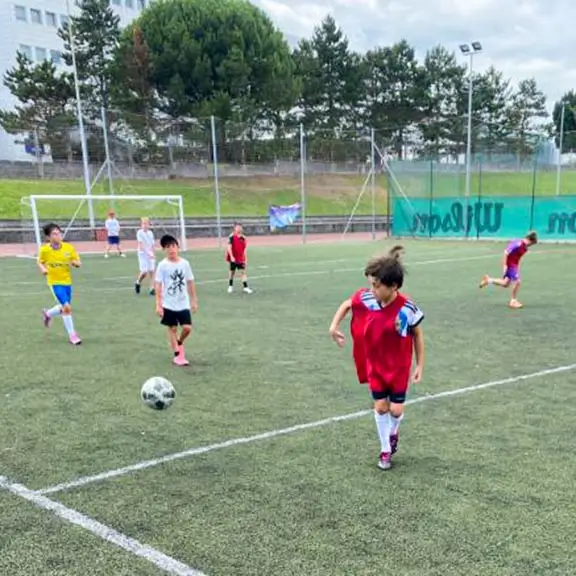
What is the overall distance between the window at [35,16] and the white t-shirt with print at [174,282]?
68801 millimetres

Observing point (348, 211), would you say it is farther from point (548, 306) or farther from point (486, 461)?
point (486, 461)

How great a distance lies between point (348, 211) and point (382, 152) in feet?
30.3

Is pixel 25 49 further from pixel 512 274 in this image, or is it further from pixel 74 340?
pixel 512 274

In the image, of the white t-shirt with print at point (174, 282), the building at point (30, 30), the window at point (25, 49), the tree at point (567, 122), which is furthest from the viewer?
the window at point (25, 49)

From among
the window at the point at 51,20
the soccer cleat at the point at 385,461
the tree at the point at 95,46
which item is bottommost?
the soccer cleat at the point at 385,461

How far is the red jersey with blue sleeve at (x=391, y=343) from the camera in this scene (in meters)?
4.55

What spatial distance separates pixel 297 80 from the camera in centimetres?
5600

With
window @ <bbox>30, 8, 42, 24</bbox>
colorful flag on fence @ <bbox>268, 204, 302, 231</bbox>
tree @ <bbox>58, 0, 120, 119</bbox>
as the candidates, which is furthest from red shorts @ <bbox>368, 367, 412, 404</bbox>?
window @ <bbox>30, 8, 42, 24</bbox>

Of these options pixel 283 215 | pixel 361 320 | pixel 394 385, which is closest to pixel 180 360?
pixel 361 320

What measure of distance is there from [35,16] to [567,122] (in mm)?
57617

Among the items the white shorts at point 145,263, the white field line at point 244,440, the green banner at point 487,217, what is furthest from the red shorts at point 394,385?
the green banner at point 487,217

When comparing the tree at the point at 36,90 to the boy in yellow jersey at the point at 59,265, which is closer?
the boy in yellow jersey at the point at 59,265

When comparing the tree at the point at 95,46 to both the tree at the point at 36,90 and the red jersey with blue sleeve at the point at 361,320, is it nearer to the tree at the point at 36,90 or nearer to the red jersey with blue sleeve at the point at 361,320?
the tree at the point at 36,90

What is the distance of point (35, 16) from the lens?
6638 centimetres
